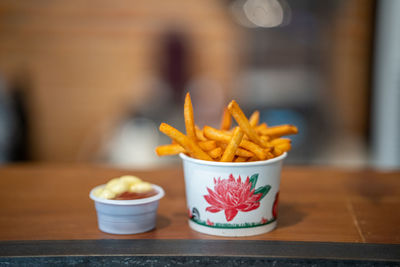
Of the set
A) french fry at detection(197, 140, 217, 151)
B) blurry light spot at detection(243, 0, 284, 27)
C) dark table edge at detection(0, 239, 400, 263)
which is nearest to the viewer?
dark table edge at detection(0, 239, 400, 263)

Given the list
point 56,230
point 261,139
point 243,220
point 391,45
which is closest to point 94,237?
point 56,230

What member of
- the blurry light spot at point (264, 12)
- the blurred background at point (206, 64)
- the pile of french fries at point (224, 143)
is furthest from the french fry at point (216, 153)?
the blurry light spot at point (264, 12)

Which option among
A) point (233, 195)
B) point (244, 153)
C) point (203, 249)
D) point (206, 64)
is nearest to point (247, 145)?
point (244, 153)

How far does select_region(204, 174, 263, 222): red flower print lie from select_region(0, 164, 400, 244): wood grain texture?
7 centimetres

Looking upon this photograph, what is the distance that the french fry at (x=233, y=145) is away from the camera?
1.04m

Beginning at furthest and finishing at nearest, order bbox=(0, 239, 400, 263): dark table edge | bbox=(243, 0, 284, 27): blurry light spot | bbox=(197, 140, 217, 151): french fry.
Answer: bbox=(243, 0, 284, 27): blurry light spot, bbox=(197, 140, 217, 151): french fry, bbox=(0, 239, 400, 263): dark table edge

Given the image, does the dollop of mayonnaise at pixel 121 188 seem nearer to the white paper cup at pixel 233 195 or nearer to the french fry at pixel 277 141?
the white paper cup at pixel 233 195

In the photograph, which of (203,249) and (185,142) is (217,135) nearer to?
(185,142)

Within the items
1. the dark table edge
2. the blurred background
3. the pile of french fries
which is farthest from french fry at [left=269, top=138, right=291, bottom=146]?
the blurred background

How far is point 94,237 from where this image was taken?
44.1 inches

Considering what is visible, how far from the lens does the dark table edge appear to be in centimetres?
100

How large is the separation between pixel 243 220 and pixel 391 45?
137 inches

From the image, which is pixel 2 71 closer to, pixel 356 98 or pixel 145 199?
pixel 356 98

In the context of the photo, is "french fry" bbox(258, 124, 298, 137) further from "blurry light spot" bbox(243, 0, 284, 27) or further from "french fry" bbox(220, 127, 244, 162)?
"blurry light spot" bbox(243, 0, 284, 27)
